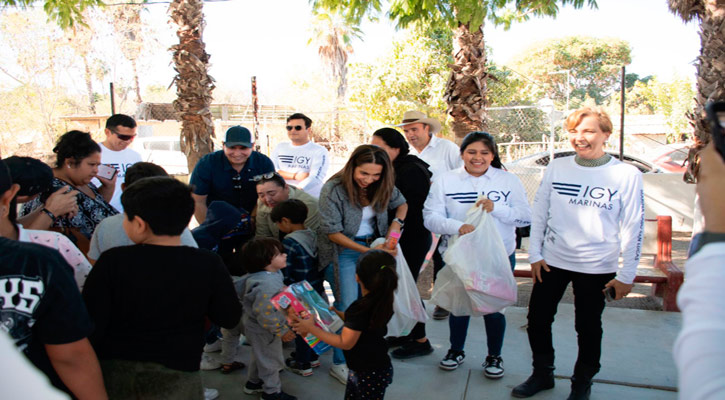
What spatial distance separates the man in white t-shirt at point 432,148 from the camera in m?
4.89

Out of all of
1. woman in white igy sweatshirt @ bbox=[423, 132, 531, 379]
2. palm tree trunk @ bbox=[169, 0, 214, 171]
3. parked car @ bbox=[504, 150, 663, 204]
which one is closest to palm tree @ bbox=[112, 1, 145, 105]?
palm tree trunk @ bbox=[169, 0, 214, 171]

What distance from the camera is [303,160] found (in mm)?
5422

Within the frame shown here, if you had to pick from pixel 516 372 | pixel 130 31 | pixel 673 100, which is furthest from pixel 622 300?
pixel 130 31

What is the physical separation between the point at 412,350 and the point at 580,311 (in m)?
1.34

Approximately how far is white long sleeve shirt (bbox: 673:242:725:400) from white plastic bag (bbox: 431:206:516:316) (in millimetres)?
2472

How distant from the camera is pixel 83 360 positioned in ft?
5.69

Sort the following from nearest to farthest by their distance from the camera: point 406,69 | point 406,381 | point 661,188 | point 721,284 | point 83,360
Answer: point 721,284 < point 83,360 < point 406,381 < point 661,188 < point 406,69

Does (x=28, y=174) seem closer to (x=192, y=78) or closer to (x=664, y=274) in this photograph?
(x=664, y=274)

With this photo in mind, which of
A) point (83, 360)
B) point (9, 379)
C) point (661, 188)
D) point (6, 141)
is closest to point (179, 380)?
point (83, 360)

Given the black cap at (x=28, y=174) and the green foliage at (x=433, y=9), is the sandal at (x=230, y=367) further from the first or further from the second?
the green foliage at (x=433, y=9)

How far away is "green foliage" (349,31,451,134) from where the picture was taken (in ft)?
58.4

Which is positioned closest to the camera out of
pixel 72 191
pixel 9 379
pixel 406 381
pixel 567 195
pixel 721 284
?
pixel 9 379

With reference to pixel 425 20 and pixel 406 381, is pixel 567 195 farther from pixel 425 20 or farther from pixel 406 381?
pixel 425 20

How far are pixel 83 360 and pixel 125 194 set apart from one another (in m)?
0.64
